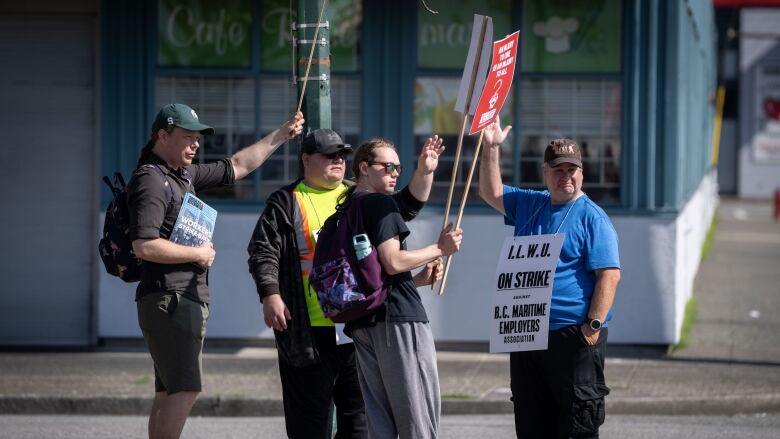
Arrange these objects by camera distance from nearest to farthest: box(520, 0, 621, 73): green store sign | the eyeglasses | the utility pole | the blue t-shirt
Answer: the eyeglasses < the blue t-shirt < the utility pole < box(520, 0, 621, 73): green store sign

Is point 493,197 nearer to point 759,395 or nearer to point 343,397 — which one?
point 343,397

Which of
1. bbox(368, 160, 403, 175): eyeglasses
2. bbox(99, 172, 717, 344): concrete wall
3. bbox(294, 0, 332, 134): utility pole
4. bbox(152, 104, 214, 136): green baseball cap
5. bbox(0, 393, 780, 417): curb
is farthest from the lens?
bbox(99, 172, 717, 344): concrete wall

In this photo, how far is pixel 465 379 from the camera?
969 cm

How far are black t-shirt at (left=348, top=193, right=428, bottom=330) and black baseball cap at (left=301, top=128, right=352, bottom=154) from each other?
55cm

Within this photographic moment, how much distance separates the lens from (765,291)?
52.9ft

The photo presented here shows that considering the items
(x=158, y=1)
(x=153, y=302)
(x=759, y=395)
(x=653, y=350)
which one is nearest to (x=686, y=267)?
(x=653, y=350)

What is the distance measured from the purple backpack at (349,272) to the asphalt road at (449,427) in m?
2.86

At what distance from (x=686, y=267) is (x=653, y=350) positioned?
248 centimetres

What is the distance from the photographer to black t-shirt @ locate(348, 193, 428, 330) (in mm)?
5324

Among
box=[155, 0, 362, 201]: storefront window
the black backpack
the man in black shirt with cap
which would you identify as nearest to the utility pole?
the man in black shirt with cap

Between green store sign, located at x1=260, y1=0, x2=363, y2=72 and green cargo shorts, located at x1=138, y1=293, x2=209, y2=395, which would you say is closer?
green cargo shorts, located at x1=138, y1=293, x2=209, y2=395

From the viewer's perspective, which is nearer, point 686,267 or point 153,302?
point 153,302

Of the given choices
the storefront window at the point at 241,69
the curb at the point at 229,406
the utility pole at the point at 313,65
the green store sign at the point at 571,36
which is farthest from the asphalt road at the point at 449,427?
the green store sign at the point at 571,36

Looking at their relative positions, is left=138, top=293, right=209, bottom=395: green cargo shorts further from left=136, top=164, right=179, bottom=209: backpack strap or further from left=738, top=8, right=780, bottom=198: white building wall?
left=738, top=8, right=780, bottom=198: white building wall
